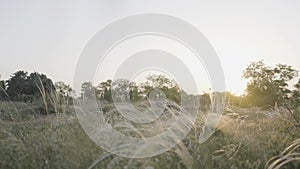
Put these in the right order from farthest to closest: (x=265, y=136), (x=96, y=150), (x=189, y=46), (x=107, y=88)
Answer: (x=107, y=88), (x=189, y=46), (x=265, y=136), (x=96, y=150)

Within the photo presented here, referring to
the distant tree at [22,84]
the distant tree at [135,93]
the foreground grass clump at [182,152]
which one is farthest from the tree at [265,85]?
the distant tree at [22,84]

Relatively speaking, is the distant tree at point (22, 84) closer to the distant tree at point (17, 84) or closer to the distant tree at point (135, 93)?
the distant tree at point (17, 84)

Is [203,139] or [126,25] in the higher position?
[126,25]

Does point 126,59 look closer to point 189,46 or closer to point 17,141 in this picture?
point 189,46

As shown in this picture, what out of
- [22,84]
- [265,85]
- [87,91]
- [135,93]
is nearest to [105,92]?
[135,93]

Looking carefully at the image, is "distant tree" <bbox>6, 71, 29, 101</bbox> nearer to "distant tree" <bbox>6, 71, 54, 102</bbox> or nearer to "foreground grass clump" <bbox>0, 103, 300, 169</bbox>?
"distant tree" <bbox>6, 71, 54, 102</bbox>

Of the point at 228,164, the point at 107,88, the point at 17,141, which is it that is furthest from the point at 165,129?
the point at 107,88

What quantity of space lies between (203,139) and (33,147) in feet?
6.82

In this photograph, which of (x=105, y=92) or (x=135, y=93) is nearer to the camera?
(x=135, y=93)

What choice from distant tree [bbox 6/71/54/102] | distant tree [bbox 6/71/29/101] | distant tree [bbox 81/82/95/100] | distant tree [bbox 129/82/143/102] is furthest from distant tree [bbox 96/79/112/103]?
distant tree [bbox 6/71/29/101]

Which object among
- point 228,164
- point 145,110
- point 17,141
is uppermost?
point 145,110

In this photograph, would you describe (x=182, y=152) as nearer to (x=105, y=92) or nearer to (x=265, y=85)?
(x=265, y=85)

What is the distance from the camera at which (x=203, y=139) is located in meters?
4.39

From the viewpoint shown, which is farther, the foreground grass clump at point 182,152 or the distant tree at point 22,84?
the distant tree at point 22,84
